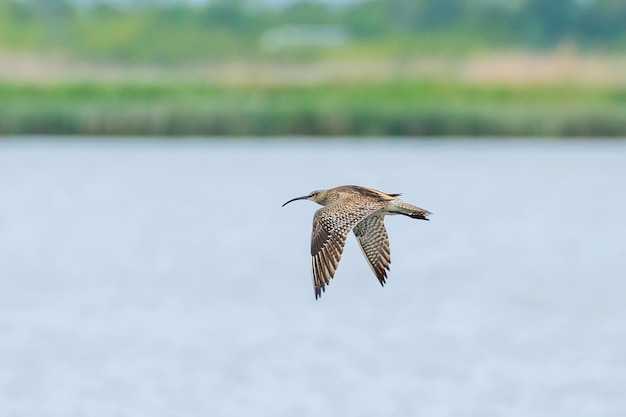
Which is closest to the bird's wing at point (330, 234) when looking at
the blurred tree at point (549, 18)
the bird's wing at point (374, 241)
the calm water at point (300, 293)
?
the bird's wing at point (374, 241)

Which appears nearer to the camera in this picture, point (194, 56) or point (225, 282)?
point (225, 282)

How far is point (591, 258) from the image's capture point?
18.2 meters

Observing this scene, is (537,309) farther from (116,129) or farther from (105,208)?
(116,129)

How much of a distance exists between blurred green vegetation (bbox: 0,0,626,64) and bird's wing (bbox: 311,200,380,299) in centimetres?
3857

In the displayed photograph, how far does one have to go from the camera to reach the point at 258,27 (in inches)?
2104

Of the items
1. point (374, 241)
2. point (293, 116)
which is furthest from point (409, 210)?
point (293, 116)

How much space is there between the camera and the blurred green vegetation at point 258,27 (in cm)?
4891

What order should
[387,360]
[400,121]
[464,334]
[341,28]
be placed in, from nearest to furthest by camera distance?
1. [387,360]
2. [464,334]
3. [400,121]
4. [341,28]

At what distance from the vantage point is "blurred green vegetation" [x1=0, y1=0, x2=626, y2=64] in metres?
48.9

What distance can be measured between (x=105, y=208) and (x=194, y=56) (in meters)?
23.1

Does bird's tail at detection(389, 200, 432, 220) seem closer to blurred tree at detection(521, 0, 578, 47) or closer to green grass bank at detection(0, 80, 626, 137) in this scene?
green grass bank at detection(0, 80, 626, 137)

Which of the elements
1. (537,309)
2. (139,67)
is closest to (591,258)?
(537,309)

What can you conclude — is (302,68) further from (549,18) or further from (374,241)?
(374,241)

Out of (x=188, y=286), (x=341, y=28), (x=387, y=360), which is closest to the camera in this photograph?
(x=387, y=360)
